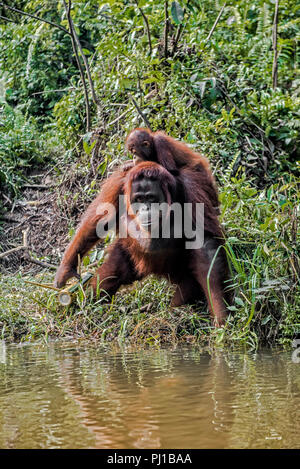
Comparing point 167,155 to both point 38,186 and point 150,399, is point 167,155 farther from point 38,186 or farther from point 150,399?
point 38,186

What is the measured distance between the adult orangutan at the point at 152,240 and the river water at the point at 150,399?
2.13 ft

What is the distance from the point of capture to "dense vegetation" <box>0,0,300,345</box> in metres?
4.06

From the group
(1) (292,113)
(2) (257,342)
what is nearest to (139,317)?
(2) (257,342)

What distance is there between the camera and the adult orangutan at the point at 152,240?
13.8 ft

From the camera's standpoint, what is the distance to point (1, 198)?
6.96 m

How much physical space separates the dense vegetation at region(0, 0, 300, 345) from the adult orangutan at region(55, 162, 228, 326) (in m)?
0.16

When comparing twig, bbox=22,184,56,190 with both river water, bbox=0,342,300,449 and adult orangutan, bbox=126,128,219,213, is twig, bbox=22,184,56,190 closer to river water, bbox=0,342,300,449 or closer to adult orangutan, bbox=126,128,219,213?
adult orangutan, bbox=126,128,219,213

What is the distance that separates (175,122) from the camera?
19.2 ft

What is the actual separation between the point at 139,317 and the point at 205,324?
1.46 feet

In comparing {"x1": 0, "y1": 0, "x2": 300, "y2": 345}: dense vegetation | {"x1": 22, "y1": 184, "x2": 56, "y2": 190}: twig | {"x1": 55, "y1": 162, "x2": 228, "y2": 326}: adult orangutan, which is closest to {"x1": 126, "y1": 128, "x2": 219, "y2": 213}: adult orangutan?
{"x1": 55, "y1": 162, "x2": 228, "y2": 326}: adult orangutan

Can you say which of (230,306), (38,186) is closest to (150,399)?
(230,306)

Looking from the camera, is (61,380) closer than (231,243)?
Yes

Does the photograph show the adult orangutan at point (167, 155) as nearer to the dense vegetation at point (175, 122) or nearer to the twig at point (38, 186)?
the dense vegetation at point (175, 122)
